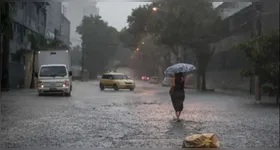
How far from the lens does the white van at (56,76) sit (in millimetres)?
Result: 19734

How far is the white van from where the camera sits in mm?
19734

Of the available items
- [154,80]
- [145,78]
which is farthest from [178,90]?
[145,78]

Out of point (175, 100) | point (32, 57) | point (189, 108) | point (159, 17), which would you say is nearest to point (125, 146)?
point (175, 100)

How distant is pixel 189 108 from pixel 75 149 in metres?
7.76

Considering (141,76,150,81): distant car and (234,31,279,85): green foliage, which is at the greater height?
(234,31,279,85): green foliage

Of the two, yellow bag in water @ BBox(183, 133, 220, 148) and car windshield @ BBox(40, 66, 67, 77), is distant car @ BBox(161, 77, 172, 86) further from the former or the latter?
car windshield @ BBox(40, 66, 67, 77)

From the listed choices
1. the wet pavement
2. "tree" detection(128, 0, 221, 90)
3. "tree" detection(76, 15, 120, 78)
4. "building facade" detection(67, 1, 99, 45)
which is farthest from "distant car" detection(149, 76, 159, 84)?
"tree" detection(128, 0, 221, 90)

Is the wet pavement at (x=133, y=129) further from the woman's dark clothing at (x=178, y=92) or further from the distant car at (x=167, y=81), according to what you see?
the distant car at (x=167, y=81)

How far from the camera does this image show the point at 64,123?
9758mm

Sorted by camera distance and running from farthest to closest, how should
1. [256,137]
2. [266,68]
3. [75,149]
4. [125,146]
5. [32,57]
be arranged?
[32,57], [266,68], [256,137], [125,146], [75,149]

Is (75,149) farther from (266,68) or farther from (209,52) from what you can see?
(209,52)

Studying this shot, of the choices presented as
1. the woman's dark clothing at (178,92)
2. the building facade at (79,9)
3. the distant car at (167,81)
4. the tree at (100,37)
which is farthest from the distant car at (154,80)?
the building facade at (79,9)

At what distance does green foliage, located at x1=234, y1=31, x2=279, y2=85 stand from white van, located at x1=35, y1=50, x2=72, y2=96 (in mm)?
7924

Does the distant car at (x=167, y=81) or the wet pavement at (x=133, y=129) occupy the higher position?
the distant car at (x=167, y=81)
